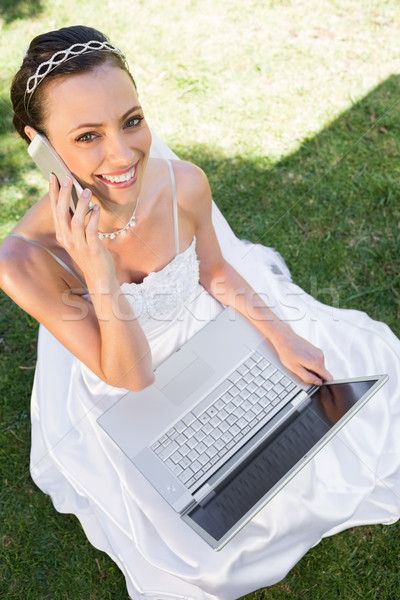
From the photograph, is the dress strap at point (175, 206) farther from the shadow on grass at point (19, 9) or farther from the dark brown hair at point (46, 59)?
the shadow on grass at point (19, 9)

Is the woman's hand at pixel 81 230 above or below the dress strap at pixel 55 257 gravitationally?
above

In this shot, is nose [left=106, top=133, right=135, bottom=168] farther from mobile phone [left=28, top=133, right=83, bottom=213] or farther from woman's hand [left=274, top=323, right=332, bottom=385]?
woman's hand [left=274, top=323, right=332, bottom=385]

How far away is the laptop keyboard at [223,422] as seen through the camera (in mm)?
2533

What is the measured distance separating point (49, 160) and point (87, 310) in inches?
28.4

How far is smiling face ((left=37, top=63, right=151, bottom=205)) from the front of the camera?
6.78ft

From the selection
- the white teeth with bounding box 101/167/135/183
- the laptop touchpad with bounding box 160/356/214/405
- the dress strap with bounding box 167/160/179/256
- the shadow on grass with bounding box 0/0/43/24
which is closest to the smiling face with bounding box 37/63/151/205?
the white teeth with bounding box 101/167/135/183

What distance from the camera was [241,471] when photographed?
2.46 m

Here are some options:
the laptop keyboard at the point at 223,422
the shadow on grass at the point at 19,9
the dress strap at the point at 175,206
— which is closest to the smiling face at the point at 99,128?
the dress strap at the point at 175,206

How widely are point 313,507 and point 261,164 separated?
2952 mm

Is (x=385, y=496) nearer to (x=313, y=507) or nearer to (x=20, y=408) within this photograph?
(x=313, y=507)

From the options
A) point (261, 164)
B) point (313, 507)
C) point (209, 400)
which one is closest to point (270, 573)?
point (313, 507)

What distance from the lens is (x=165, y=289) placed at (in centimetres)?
281

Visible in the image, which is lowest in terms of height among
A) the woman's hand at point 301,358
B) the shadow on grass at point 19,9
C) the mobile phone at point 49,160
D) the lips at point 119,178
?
the woman's hand at point 301,358

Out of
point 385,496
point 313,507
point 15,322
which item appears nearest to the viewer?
point 313,507
